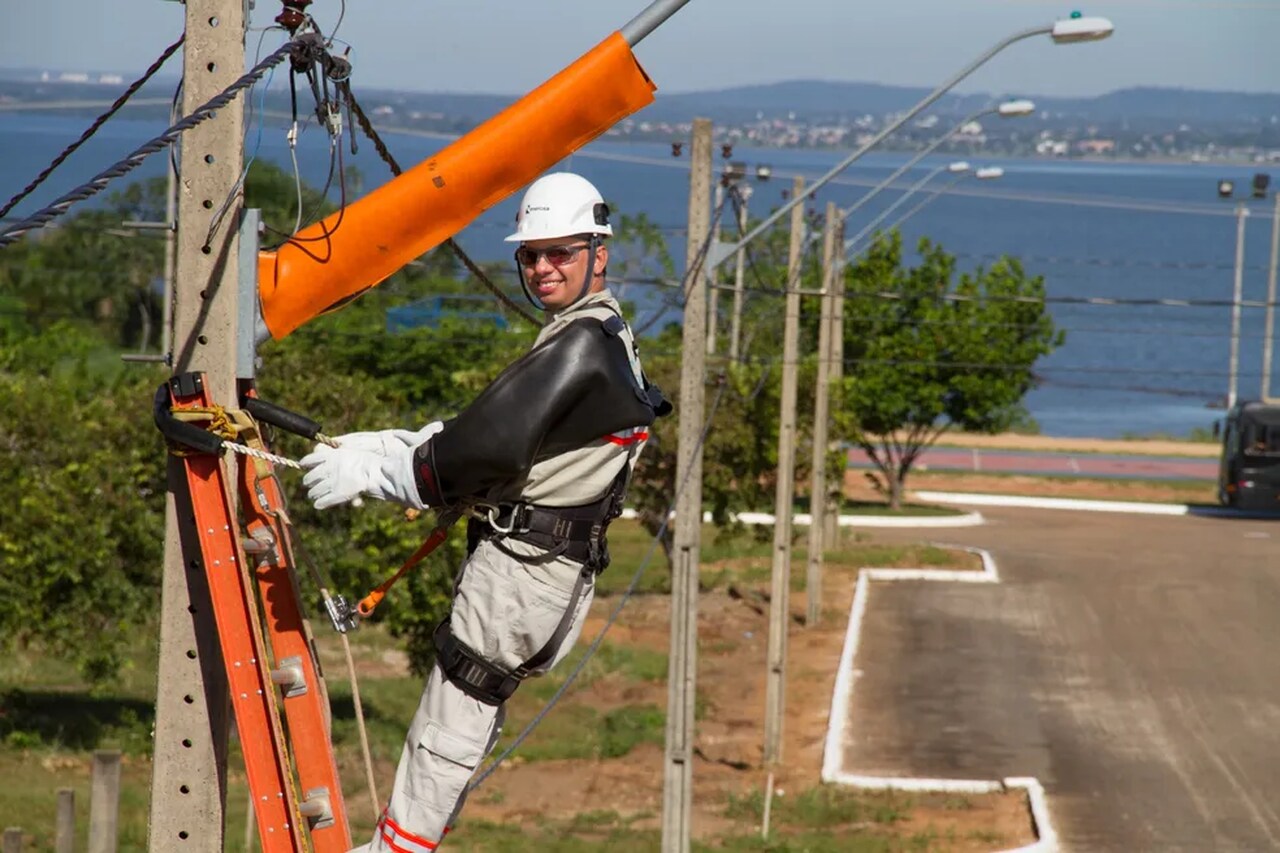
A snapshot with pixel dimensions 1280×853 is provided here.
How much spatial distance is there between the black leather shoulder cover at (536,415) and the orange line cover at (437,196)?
1.85 ft

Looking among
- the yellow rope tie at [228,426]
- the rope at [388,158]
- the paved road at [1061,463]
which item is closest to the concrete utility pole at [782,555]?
the rope at [388,158]

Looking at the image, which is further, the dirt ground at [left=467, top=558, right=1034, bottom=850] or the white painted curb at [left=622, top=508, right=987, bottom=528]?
the white painted curb at [left=622, top=508, right=987, bottom=528]

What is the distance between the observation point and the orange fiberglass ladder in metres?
5.27

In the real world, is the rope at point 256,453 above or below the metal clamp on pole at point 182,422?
below

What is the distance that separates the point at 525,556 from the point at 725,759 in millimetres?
20737

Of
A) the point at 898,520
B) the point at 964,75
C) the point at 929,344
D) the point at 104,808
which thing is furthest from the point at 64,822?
the point at 929,344

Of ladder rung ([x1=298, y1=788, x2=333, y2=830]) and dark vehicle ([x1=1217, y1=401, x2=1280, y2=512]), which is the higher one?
ladder rung ([x1=298, y1=788, x2=333, y2=830])

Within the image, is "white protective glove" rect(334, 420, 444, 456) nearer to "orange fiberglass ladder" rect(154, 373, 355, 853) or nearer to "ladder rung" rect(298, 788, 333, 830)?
"orange fiberglass ladder" rect(154, 373, 355, 853)

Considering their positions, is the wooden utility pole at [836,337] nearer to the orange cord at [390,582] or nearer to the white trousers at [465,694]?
the orange cord at [390,582]

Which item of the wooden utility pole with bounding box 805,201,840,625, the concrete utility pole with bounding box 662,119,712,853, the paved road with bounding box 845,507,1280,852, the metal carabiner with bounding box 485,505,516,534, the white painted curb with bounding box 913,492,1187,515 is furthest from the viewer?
the white painted curb with bounding box 913,492,1187,515

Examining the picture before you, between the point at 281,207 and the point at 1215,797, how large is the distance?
57.8 meters

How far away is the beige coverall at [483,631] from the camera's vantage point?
5.41m

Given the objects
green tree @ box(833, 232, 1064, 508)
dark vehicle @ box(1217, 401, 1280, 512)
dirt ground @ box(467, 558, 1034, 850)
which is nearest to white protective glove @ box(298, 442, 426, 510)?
dirt ground @ box(467, 558, 1034, 850)

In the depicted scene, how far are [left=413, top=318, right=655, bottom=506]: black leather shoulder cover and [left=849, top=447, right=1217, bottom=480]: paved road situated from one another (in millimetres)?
59768
